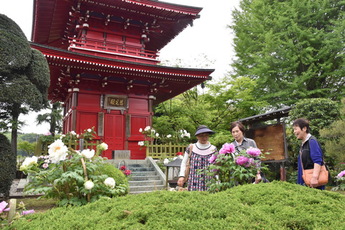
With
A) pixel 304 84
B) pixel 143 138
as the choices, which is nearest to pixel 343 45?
pixel 304 84

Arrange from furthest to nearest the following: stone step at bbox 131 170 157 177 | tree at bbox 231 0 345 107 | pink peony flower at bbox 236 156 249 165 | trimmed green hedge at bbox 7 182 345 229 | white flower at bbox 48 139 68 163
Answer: tree at bbox 231 0 345 107, stone step at bbox 131 170 157 177, white flower at bbox 48 139 68 163, pink peony flower at bbox 236 156 249 165, trimmed green hedge at bbox 7 182 345 229

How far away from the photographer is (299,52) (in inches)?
579

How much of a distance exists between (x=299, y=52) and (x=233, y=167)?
46.4 ft

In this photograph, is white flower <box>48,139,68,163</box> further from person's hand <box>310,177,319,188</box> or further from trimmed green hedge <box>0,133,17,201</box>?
trimmed green hedge <box>0,133,17,201</box>

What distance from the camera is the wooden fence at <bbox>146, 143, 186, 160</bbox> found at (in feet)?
38.2

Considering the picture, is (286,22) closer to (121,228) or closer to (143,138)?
(143,138)

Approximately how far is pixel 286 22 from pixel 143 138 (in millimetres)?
11254

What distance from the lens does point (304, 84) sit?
15547 millimetres

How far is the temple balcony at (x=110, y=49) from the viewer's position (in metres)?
11.9

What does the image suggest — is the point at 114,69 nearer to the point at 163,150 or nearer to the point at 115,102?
the point at 115,102

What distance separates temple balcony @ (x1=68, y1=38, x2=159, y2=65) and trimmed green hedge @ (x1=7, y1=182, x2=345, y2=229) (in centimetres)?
1072

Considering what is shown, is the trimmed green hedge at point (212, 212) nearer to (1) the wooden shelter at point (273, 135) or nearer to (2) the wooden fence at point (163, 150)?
(1) the wooden shelter at point (273, 135)

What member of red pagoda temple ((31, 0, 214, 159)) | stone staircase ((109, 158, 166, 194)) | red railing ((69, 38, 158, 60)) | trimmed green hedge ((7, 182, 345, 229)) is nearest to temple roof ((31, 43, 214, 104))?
red pagoda temple ((31, 0, 214, 159))

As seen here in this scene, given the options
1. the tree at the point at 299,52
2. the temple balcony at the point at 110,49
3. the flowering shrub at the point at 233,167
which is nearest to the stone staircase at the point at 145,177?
the temple balcony at the point at 110,49
